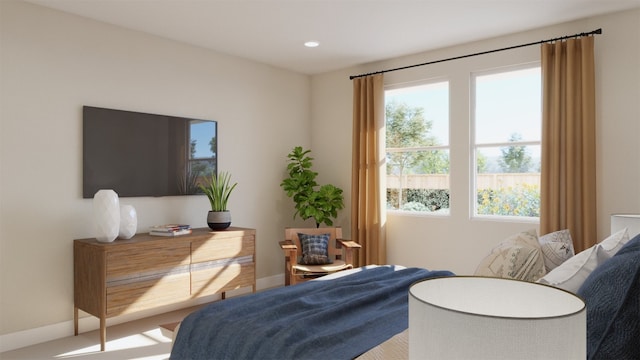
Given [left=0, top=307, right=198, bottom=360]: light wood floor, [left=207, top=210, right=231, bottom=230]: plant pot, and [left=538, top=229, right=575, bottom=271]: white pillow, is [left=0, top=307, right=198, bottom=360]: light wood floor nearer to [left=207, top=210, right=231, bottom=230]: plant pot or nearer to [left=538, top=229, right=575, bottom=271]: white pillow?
[left=207, top=210, right=231, bottom=230]: plant pot

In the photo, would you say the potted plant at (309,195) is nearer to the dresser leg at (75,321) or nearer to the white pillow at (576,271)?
the dresser leg at (75,321)

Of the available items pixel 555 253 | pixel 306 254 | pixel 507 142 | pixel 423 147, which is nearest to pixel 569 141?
pixel 507 142

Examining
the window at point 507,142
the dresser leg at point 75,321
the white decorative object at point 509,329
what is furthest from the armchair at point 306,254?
the white decorative object at point 509,329

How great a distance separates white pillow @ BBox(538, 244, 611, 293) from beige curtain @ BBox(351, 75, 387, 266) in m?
3.22

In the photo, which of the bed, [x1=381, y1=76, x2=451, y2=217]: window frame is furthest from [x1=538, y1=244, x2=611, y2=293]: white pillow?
[x1=381, y1=76, x2=451, y2=217]: window frame

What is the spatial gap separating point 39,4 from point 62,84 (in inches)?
24.5

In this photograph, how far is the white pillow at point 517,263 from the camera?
8.07 ft

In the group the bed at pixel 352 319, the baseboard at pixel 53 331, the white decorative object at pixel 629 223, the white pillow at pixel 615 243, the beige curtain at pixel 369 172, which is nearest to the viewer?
the bed at pixel 352 319

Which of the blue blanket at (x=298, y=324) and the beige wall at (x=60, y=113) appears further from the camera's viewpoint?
the beige wall at (x=60, y=113)

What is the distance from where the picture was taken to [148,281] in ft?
12.1

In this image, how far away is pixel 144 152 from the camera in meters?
4.21

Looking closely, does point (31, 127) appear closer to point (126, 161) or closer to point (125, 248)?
point (126, 161)

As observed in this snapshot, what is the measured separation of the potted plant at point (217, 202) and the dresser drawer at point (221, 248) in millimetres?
207

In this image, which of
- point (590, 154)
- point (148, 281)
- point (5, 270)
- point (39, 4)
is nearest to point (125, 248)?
point (148, 281)
